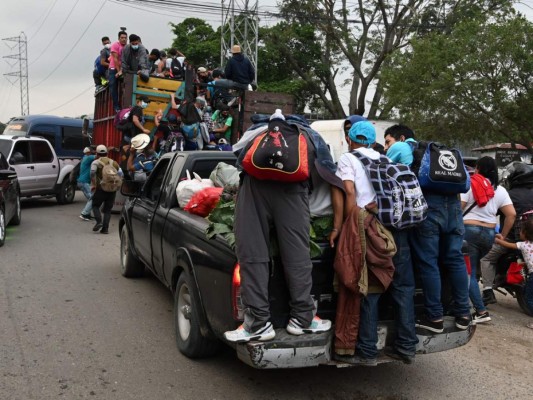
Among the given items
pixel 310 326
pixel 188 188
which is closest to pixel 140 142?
pixel 188 188

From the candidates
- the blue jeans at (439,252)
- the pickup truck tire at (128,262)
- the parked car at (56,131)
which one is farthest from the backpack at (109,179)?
the parked car at (56,131)

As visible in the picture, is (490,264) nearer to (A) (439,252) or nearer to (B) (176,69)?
(A) (439,252)

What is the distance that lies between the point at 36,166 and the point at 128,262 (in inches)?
316

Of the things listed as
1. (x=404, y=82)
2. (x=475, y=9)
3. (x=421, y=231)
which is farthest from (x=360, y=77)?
(x=421, y=231)

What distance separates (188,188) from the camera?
516cm

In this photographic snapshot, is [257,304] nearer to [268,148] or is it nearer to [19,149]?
[268,148]

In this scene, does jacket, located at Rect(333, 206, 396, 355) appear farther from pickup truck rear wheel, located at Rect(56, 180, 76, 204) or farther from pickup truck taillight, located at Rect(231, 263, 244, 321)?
pickup truck rear wheel, located at Rect(56, 180, 76, 204)

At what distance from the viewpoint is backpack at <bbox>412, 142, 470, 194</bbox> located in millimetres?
4137

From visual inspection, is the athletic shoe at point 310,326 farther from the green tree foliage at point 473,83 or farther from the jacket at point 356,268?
the green tree foliage at point 473,83

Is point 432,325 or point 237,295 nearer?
point 237,295

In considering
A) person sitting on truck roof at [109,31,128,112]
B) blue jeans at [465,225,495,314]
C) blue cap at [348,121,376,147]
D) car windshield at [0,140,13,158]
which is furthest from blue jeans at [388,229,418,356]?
car windshield at [0,140,13,158]

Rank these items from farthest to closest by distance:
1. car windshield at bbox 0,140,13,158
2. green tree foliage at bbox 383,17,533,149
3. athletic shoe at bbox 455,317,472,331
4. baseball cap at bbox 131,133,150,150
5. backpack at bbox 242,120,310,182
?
green tree foliage at bbox 383,17,533,149
car windshield at bbox 0,140,13,158
baseball cap at bbox 131,133,150,150
athletic shoe at bbox 455,317,472,331
backpack at bbox 242,120,310,182

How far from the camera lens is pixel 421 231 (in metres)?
4.06

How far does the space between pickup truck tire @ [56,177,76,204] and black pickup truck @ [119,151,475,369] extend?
33.4 feet
